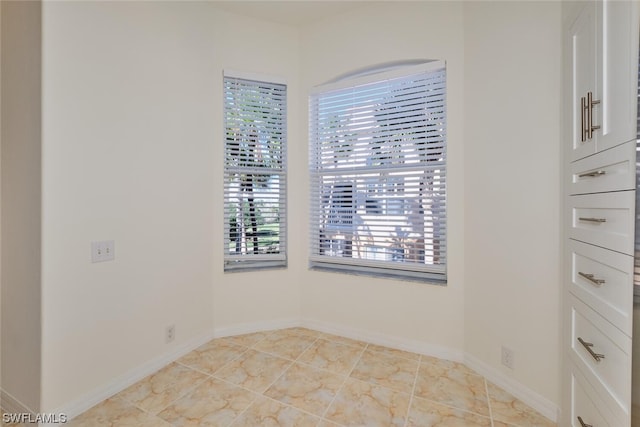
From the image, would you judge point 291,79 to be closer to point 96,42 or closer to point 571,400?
point 96,42

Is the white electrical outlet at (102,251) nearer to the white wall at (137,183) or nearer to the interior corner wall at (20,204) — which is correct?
the white wall at (137,183)

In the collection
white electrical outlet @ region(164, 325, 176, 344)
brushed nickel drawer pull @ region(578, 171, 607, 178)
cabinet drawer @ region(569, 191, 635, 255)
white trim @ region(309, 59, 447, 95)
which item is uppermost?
white trim @ region(309, 59, 447, 95)

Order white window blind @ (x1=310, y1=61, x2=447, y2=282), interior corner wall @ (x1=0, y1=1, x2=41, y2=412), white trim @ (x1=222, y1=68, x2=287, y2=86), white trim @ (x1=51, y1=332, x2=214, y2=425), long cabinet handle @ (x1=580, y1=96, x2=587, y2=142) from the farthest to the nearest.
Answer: white trim @ (x1=222, y1=68, x2=287, y2=86) < white window blind @ (x1=310, y1=61, x2=447, y2=282) < white trim @ (x1=51, y1=332, x2=214, y2=425) < interior corner wall @ (x1=0, y1=1, x2=41, y2=412) < long cabinet handle @ (x1=580, y1=96, x2=587, y2=142)

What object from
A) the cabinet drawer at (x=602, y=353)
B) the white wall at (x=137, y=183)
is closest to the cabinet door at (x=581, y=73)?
the cabinet drawer at (x=602, y=353)

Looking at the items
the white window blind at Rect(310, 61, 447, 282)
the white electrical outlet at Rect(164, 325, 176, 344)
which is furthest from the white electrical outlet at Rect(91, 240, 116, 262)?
the white window blind at Rect(310, 61, 447, 282)

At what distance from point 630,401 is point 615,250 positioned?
0.50m

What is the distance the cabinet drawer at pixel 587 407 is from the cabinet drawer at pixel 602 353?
5 centimetres

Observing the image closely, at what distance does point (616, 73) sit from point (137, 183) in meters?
2.51

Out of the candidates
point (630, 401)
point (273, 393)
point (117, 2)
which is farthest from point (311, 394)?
point (117, 2)

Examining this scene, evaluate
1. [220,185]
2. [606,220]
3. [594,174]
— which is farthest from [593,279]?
[220,185]

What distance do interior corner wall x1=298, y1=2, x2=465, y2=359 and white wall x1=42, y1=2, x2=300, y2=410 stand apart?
27 centimetres

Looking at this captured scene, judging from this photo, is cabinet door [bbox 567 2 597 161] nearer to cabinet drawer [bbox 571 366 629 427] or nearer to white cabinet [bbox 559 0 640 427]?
white cabinet [bbox 559 0 640 427]

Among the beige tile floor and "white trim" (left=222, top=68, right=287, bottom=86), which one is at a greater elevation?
"white trim" (left=222, top=68, right=287, bottom=86)

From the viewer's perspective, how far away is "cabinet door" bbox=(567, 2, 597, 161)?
1181 millimetres
